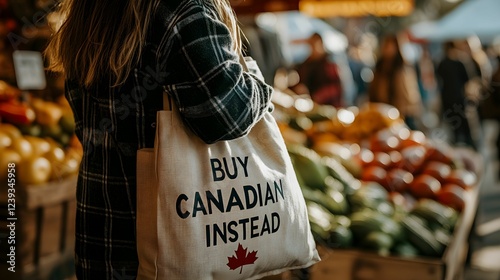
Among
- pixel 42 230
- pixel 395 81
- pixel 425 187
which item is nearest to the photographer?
pixel 42 230

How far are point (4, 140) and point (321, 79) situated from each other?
494cm

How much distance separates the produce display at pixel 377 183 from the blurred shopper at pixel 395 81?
2211mm

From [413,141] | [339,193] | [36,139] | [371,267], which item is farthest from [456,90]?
[36,139]

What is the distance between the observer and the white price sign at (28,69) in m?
3.35

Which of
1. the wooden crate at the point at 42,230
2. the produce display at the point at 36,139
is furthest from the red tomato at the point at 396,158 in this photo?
the wooden crate at the point at 42,230

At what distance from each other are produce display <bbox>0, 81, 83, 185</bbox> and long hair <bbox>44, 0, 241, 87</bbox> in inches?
53.0

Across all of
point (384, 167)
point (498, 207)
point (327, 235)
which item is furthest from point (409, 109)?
point (327, 235)

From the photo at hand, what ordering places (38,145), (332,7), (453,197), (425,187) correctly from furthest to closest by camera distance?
(332,7), (425,187), (453,197), (38,145)

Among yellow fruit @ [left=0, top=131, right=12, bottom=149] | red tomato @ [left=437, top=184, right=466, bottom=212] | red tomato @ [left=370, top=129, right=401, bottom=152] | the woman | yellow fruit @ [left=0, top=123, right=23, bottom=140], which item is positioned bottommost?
red tomato @ [left=437, top=184, right=466, bottom=212]

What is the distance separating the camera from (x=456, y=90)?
798 centimetres

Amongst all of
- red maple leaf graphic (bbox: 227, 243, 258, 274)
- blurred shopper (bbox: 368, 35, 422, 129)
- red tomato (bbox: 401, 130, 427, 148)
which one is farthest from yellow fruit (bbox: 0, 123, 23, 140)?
blurred shopper (bbox: 368, 35, 422, 129)

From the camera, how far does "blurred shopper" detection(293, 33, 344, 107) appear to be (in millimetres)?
7367

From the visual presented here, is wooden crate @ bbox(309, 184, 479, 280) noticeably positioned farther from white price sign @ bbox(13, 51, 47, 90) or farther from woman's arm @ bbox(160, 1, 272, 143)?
white price sign @ bbox(13, 51, 47, 90)

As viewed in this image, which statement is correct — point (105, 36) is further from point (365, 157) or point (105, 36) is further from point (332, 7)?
point (332, 7)
